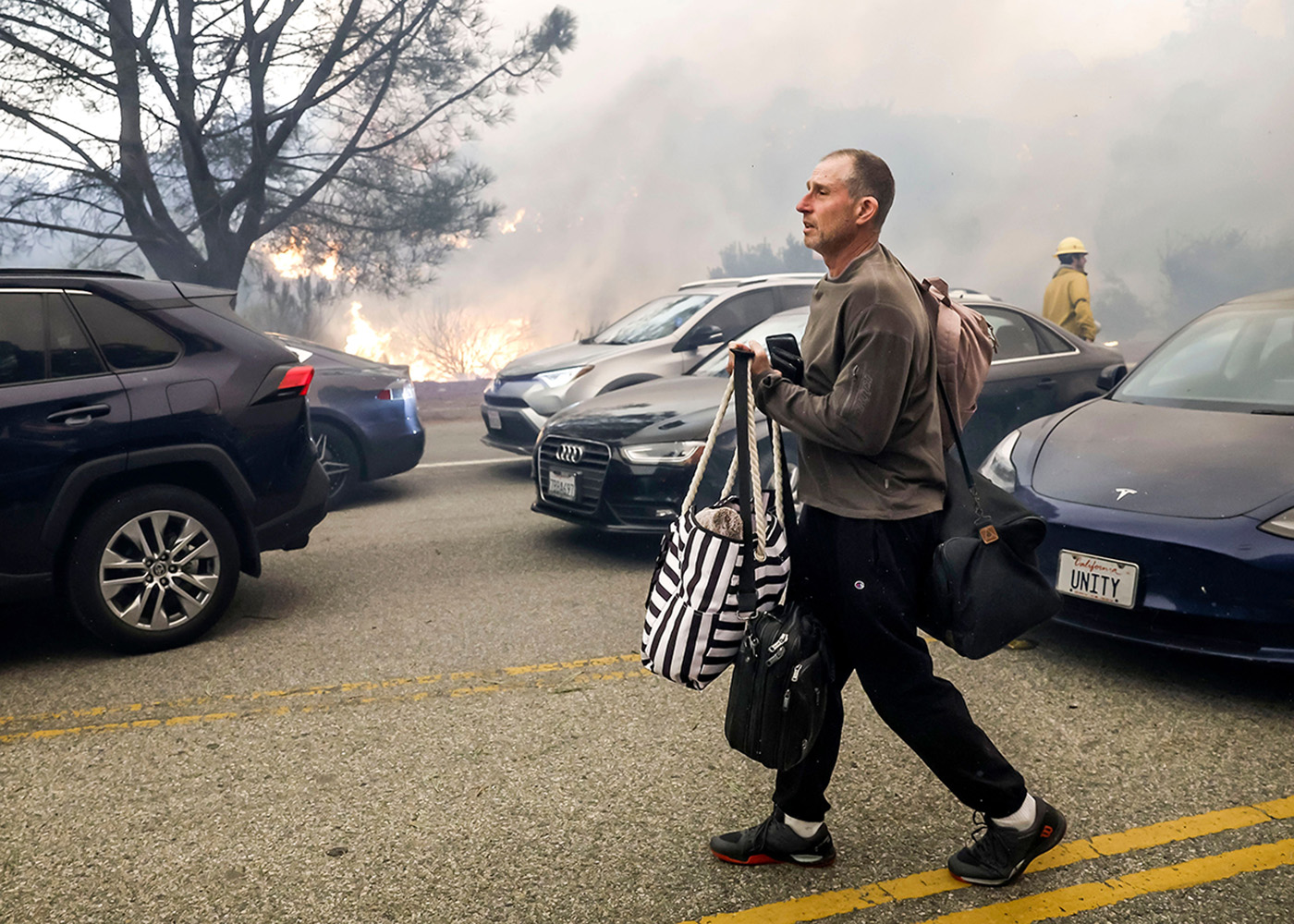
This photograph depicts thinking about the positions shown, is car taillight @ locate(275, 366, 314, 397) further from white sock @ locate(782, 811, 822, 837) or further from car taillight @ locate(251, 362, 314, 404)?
white sock @ locate(782, 811, 822, 837)

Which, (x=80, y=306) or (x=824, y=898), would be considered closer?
(x=824, y=898)

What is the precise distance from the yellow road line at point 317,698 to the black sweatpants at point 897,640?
1703 millimetres

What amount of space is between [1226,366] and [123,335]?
16.0ft

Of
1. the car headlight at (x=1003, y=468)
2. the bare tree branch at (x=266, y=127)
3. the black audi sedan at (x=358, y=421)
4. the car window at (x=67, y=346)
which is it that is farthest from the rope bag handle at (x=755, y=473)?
the bare tree branch at (x=266, y=127)

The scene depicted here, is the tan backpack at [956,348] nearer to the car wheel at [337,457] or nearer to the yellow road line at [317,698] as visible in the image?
the yellow road line at [317,698]

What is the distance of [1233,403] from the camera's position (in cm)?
450

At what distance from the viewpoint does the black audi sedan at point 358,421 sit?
7.48 metres

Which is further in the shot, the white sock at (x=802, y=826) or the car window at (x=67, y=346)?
the car window at (x=67, y=346)

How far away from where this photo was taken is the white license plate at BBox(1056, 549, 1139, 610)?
12.1 ft

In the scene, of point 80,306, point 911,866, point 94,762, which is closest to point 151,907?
point 94,762

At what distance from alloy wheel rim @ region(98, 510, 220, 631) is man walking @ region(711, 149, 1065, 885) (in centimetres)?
300

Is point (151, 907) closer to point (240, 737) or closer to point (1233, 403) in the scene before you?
point (240, 737)

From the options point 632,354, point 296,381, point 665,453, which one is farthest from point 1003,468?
point 632,354

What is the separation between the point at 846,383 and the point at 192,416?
321 centimetres
